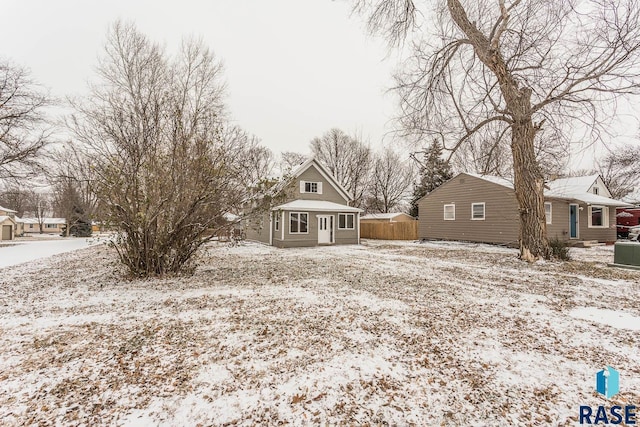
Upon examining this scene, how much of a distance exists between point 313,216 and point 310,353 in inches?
554

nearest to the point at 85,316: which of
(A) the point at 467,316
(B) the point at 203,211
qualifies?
(B) the point at 203,211

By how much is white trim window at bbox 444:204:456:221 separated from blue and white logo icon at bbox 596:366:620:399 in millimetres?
16728

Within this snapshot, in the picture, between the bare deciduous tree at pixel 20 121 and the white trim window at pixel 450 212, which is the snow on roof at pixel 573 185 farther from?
the bare deciduous tree at pixel 20 121

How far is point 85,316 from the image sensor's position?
4.42 meters

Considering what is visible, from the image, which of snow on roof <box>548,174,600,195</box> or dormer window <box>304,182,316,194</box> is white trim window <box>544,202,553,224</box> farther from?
dormer window <box>304,182,316,194</box>

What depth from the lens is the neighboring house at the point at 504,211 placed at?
623 inches

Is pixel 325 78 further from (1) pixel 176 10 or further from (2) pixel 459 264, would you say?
(2) pixel 459 264

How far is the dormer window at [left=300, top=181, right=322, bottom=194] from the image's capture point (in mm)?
17812

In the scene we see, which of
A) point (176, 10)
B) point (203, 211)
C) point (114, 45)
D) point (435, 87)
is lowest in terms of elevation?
point (203, 211)

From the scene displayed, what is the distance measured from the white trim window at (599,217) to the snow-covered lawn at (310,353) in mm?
15644

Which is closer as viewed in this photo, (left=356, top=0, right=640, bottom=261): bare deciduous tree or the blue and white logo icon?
the blue and white logo icon

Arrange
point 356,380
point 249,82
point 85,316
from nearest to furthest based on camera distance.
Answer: point 356,380
point 85,316
point 249,82

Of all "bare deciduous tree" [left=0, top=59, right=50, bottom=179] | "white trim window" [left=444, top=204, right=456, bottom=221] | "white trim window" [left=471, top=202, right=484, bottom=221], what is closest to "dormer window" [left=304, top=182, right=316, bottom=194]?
"white trim window" [left=444, top=204, right=456, bottom=221]

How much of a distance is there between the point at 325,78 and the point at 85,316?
512 inches
